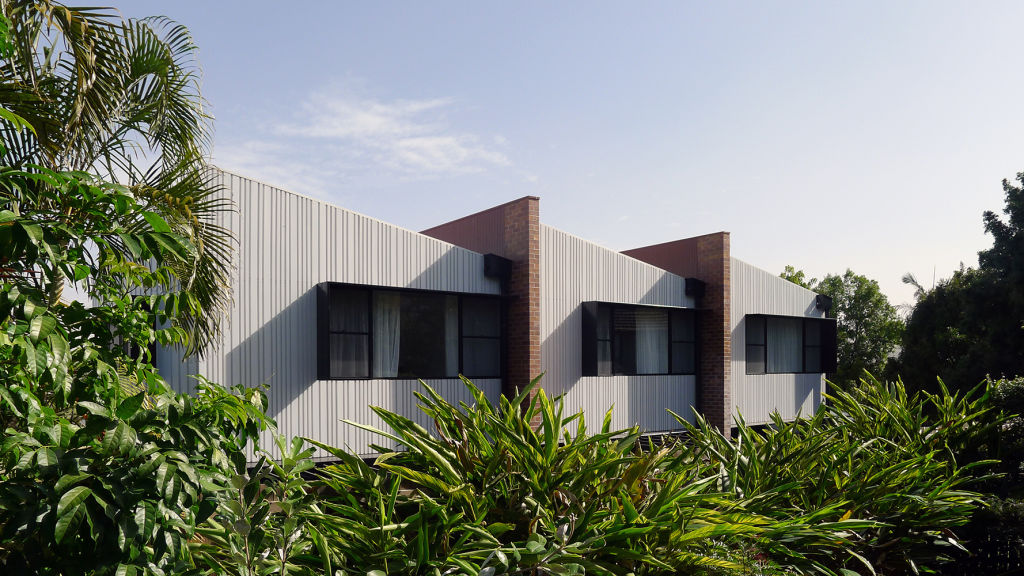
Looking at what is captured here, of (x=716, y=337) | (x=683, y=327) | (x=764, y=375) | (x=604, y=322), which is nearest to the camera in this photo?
(x=604, y=322)

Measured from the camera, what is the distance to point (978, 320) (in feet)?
74.6

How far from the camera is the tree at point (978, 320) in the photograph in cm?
2167

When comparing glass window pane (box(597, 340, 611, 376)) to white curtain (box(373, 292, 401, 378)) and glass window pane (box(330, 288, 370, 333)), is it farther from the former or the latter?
glass window pane (box(330, 288, 370, 333))

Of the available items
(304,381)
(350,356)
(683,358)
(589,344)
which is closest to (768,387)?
(683,358)

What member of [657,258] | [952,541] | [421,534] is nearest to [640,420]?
[657,258]

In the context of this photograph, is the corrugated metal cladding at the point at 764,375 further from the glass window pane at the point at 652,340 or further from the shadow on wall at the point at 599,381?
the glass window pane at the point at 652,340

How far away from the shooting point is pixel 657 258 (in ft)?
60.8

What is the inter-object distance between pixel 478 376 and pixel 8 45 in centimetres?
1077

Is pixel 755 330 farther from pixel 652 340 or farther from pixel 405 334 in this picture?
pixel 405 334

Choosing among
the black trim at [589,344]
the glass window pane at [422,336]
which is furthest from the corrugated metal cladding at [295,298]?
the black trim at [589,344]

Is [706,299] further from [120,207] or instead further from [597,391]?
[120,207]

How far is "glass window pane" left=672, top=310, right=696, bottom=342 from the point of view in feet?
54.7

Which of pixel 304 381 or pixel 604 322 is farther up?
pixel 604 322

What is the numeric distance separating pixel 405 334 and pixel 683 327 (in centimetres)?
734
